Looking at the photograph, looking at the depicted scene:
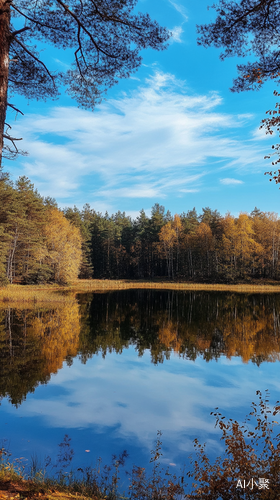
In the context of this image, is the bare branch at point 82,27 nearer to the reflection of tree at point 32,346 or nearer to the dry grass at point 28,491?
the dry grass at point 28,491

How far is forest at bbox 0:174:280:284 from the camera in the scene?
38.6 metres

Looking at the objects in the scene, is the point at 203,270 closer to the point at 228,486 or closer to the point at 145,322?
the point at 145,322

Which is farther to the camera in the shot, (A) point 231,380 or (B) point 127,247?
(B) point 127,247

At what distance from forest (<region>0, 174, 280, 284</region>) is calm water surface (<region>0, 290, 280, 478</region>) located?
18.9 metres

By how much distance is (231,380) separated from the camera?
9.65 metres

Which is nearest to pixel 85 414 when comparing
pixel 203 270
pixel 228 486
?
pixel 228 486

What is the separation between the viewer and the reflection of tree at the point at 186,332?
13079 millimetres

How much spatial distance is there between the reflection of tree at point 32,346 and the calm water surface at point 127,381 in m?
0.04

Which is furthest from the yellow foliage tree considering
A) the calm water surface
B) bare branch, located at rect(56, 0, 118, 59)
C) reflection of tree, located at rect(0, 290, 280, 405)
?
bare branch, located at rect(56, 0, 118, 59)

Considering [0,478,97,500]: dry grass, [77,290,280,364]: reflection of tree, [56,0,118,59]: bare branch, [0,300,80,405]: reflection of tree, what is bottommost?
[77,290,280,364]: reflection of tree

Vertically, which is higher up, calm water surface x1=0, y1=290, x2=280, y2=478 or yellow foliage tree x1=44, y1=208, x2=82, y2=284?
yellow foliage tree x1=44, y1=208, x2=82, y2=284

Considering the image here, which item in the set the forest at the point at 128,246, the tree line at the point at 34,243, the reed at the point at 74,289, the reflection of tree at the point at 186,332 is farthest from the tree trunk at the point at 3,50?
the tree line at the point at 34,243

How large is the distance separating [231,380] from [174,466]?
498 cm

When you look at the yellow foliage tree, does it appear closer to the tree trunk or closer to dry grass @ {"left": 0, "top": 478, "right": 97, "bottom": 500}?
the tree trunk
